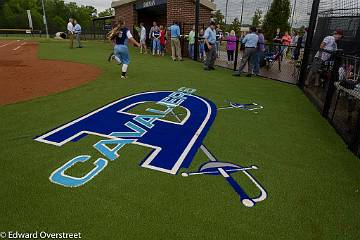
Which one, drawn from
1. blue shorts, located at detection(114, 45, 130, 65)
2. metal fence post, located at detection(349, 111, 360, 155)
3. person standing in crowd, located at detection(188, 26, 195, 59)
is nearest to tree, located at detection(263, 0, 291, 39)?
person standing in crowd, located at detection(188, 26, 195, 59)

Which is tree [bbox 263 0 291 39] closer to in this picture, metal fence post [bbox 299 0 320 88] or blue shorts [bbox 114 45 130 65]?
metal fence post [bbox 299 0 320 88]

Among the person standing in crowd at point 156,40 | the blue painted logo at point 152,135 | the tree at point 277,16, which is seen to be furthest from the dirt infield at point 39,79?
the tree at point 277,16

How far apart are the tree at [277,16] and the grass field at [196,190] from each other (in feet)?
68.7

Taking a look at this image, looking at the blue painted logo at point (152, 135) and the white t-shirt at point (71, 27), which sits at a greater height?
the white t-shirt at point (71, 27)

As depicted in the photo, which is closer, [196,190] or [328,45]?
[196,190]

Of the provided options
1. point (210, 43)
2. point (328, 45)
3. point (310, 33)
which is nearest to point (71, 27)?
point (210, 43)

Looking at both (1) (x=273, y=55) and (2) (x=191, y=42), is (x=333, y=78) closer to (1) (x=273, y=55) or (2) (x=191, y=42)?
(1) (x=273, y=55)

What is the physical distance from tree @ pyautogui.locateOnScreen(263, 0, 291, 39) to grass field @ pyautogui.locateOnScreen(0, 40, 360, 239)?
20951mm

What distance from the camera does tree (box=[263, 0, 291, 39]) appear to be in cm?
2330

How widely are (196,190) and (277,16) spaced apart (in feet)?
81.1

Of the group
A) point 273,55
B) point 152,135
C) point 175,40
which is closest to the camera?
point 152,135

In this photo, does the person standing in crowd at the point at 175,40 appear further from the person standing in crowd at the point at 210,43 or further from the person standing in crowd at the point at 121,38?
the person standing in crowd at the point at 121,38

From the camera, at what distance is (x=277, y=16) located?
23531 mm

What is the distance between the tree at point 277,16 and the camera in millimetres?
23297
